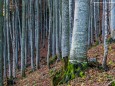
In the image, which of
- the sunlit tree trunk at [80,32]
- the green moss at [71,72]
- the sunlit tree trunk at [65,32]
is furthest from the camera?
the sunlit tree trunk at [65,32]

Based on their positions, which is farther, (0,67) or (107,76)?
(0,67)

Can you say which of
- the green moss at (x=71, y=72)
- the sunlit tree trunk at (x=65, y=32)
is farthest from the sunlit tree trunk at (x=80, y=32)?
the sunlit tree trunk at (x=65, y=32)

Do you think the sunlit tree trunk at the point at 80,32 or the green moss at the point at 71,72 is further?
the sunlit tree trunk at the point at 80,32

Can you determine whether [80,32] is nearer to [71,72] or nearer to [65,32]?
[71,72]

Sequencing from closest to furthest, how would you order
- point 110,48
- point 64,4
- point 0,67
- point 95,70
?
point 95,70, point 0,67, point 64,4, point 110,48

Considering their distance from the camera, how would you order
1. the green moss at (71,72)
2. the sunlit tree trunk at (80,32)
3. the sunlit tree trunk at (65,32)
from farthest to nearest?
the sunlit tree trunk at (65,32)
the sunlit tree trunk at (80,32)
the green moss at (71,72)

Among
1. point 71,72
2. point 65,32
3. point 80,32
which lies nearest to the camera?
point 71,72

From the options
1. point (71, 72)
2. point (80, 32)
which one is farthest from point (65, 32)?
point (71, 72)

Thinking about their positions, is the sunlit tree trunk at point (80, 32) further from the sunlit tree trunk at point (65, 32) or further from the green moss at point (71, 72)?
the sunlit tree trunk at point (65, 32)

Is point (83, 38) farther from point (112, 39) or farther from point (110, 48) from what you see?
point (112, 39)

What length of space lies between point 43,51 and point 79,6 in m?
17.4

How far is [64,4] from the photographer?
922 cm

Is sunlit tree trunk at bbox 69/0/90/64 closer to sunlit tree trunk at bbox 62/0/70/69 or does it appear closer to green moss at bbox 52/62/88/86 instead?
green moss at bbox 52/62/88/86

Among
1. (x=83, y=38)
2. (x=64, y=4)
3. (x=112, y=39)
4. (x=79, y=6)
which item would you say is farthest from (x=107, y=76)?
(x=112, y=39)
